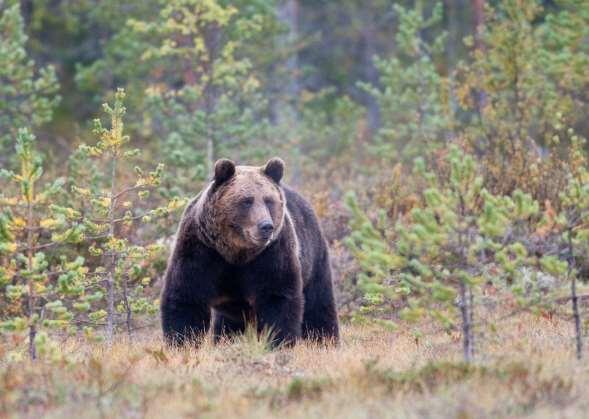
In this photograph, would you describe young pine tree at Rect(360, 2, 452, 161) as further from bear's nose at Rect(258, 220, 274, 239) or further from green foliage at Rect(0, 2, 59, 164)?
bear's nose at Rect(258, 220, 274, 239)

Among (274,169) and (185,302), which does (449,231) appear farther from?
(185,302)

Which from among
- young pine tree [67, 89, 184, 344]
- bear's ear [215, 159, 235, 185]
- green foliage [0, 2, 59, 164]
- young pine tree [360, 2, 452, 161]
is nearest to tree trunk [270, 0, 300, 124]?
young pine tree [360, 2, 452, 161]

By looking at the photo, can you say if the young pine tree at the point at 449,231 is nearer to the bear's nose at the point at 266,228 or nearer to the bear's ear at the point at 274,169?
the bear's nose at the point at 266,228

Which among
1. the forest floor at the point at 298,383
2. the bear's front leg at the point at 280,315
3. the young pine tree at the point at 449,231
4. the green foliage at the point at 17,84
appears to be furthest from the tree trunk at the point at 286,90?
the young pine tree at the point at 449,231

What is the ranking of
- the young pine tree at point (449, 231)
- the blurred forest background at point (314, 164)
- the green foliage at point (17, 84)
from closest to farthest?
the young pine tree at point (449, 231) < the blurred forest background at point (314, 164) < the green foliage at point (17, 84)

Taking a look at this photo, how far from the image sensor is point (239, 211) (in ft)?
25.9

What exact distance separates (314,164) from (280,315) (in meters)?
10.1

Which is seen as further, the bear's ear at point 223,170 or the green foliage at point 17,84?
the green foliage at point 17,84

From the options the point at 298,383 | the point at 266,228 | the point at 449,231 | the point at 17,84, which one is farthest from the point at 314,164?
the point at 298,383

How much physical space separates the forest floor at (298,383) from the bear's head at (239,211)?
66 cm

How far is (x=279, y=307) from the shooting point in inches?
314

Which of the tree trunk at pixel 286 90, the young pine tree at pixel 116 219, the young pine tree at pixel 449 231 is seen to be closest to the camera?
the young pine tree at pixel 449 231

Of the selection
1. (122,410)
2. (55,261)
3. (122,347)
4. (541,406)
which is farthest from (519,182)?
(122,410)

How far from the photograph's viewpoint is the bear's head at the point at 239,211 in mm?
7812
